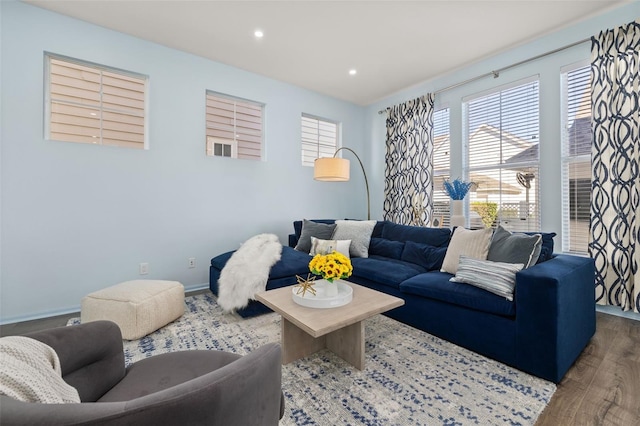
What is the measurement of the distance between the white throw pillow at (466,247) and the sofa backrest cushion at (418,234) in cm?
30

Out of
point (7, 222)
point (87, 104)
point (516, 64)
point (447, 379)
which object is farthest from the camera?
point (516, 64)

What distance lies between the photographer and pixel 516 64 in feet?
10.8

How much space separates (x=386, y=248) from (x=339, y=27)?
255 centimetres

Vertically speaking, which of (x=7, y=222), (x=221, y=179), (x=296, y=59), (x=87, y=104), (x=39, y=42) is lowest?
(x=7, y=222)

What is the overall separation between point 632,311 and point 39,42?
6180 millimetres

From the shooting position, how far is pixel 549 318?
5.44 feet

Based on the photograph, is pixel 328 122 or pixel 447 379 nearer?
pixel 447 379

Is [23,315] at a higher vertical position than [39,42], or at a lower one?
lower

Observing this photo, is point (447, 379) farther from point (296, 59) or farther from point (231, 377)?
point (296, 59)

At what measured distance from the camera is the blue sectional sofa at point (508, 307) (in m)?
1.68

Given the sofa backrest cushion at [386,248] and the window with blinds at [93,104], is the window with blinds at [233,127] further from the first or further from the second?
the sofa backrest cushion at [386,248]

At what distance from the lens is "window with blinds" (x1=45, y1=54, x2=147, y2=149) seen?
284cm

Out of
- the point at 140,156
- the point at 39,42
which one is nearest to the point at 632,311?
the point at 140,156

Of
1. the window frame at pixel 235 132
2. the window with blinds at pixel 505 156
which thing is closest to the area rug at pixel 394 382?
the window with blinds at pixel 505 156
